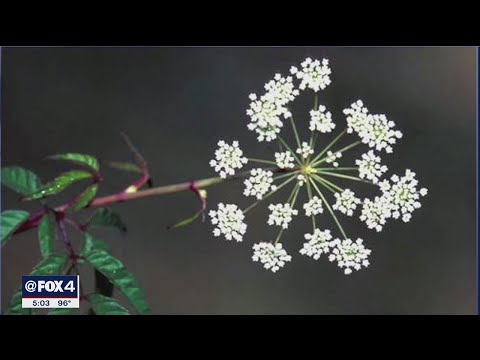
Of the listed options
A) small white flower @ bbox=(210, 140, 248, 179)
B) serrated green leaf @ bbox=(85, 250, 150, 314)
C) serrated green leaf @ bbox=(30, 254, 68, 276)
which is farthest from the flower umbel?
serrated green leaf @ bbox=(30, 254, 68, 276)

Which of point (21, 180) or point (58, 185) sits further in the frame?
point (21, 180)

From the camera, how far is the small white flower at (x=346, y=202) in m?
1.28

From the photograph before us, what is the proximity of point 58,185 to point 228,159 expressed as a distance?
339mm

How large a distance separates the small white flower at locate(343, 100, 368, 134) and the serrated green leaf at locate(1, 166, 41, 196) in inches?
26.2

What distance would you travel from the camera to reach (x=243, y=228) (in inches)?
49.9

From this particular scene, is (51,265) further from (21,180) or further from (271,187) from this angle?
(271,187)

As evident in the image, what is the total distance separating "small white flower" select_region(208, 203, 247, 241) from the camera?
4.16ft

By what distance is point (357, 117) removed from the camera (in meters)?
1.26

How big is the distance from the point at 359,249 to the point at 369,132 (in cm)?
25

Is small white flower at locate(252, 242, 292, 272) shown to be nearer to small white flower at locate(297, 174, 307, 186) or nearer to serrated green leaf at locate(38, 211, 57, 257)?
small white flower at locate(297, 174, 307, 186)

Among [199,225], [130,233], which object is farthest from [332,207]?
[130,233]

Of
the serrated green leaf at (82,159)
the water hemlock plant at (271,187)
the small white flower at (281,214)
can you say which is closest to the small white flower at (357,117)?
the water hemlock plant at (271,187)

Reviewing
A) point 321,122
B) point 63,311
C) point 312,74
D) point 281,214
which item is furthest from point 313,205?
point 63,311

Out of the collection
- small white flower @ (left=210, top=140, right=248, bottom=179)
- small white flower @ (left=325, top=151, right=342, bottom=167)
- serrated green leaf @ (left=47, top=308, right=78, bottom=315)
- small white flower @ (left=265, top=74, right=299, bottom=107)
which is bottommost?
serrated green leaf @ (left=47, top=308, right=78, bottom=315)
